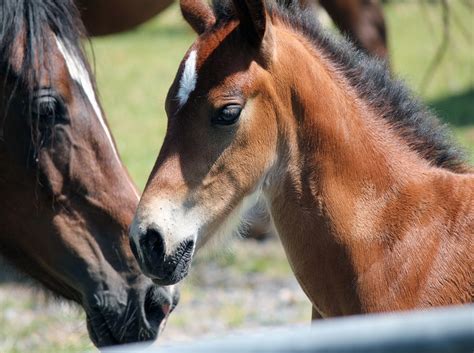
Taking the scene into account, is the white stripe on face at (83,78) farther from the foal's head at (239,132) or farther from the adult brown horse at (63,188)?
the foal's head at (239,132)

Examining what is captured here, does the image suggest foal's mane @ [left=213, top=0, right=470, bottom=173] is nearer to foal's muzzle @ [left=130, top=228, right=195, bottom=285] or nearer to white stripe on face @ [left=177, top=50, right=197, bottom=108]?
white stripe on face @ [left=177, top=50, right=197, bottom=108]

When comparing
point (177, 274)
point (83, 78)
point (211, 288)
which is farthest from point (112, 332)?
point (211, 288)

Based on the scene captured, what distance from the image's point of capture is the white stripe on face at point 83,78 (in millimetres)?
3484

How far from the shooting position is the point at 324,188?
2840mm

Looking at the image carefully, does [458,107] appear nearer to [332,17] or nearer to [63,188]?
[332,17]

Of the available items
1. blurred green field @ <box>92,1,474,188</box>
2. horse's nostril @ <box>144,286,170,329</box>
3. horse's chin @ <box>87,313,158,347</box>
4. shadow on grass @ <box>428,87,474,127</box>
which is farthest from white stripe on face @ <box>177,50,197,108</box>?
shadow on grass @ <box>428,87,474,127</box>

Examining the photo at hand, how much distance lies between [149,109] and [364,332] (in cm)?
1175

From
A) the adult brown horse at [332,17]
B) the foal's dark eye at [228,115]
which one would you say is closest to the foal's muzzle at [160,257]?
the foal's dark eye at [228,115]

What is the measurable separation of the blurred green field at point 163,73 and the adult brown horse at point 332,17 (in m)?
0.41

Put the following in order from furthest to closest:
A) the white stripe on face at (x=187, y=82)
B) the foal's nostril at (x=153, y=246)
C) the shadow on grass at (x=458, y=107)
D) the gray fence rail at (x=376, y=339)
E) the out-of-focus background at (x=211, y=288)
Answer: the shadow on grass at (x=458, y=107)
the out-of-focus background at (x=211, y=288)
the white stripe on face at (x=187, y=82)
the foal's nostril at (x=153, y=246)
the gray fence rail at (x=376, y=339)

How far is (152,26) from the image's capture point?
20531mm

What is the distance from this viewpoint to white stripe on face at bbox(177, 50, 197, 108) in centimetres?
276

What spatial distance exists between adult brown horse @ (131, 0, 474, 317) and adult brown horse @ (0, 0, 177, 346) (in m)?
0.65

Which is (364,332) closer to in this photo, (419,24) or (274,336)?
(274,336)
